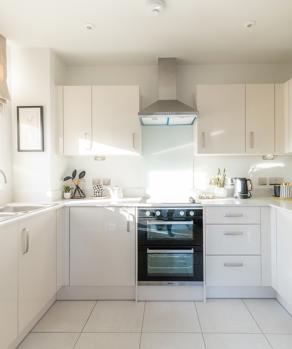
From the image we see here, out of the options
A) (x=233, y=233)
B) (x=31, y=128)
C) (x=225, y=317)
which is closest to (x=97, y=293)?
(x=225, y=317)

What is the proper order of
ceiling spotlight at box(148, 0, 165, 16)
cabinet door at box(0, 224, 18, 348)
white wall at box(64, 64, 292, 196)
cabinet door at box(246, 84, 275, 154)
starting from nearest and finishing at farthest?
cabinet door at box(0, 224, 18, 348), ceiling spotlight at box(148, 0, 165, 16), cabinet door at box(246, 84, 275, 154), white wall at box(64, 64, 292, 196)

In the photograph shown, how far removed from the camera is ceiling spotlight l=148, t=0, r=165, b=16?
198 centimetres

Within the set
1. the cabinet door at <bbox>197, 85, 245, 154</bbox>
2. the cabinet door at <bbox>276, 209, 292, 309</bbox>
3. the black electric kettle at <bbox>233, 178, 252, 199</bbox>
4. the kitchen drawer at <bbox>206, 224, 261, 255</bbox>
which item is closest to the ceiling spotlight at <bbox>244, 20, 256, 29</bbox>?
the cabinet door at <bbox>197, 85, 245, 154</bbox>

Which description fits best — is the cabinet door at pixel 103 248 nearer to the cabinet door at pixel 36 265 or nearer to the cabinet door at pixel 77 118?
the cabinet door at pixel 36 265

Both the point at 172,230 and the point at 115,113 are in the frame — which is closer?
the point at 172,230

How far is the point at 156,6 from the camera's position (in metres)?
2.01

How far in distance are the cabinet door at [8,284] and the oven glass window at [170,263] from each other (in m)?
1.16

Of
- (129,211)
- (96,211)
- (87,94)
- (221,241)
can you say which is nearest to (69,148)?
(87,94)

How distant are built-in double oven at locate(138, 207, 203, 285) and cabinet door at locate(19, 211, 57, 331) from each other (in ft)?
2.50

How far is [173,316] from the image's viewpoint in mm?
2262

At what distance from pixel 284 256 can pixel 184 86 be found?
2.01 metres

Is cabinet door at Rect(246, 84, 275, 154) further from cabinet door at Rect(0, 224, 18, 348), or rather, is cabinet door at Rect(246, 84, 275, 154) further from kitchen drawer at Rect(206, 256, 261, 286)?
cabinet door at Rect(0, 224, 18, 348)

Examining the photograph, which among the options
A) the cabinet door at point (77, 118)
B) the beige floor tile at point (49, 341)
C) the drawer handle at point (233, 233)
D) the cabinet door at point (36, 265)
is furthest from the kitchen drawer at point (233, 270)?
the cabinet door at point (77, 118)

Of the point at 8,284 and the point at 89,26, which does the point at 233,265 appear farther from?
the point at 89,26
